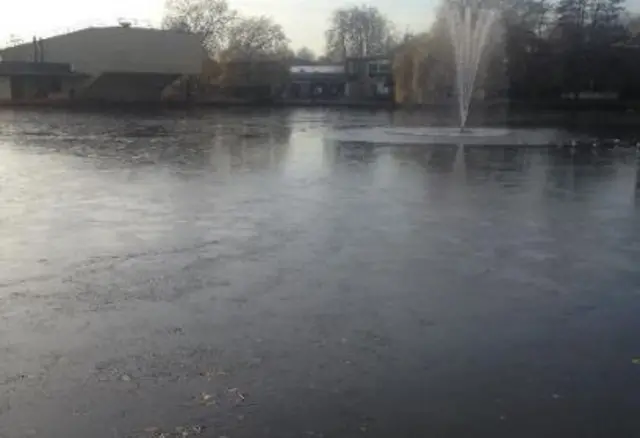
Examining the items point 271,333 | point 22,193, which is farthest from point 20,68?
point 271,333

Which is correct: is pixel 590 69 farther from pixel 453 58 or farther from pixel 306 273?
pixel 306 273

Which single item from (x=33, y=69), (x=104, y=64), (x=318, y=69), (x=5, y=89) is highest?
(x=318, y=69)

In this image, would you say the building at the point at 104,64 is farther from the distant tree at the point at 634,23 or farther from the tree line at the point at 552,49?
the distant tree at the point at 634,23

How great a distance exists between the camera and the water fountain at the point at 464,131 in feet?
97.2

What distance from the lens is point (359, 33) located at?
13588cm

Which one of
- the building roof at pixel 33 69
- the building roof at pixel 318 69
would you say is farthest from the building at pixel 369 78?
the building roof at pixel 33 69

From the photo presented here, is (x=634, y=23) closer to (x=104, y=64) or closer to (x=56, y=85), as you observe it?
(x=104, y=64)

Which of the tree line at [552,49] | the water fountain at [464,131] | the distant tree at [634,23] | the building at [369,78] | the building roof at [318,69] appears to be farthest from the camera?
the building roof at [318,69]

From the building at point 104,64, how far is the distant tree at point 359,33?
5674 cm

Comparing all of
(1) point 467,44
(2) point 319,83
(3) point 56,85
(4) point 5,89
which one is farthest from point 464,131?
(2) point 319,83

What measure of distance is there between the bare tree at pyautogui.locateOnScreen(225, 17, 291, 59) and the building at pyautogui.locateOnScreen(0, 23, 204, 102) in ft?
30.7

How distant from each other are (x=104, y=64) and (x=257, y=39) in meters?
22.5

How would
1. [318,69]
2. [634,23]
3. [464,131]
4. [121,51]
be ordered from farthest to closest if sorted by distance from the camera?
[318,69] < [121,51] < [634,23] < [464,131]

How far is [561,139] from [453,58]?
93.4 ft
